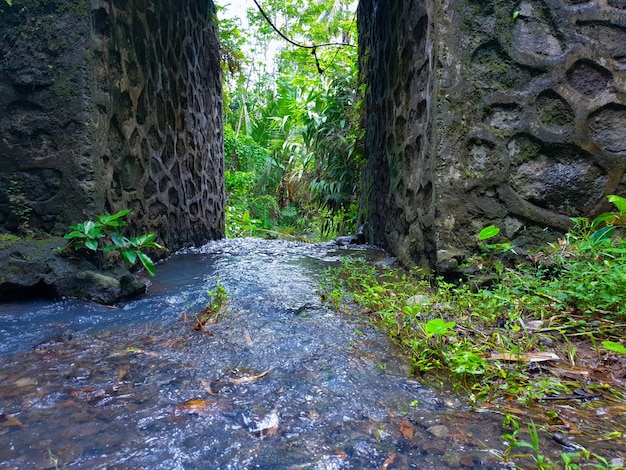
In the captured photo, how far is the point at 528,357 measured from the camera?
1439 millimetres

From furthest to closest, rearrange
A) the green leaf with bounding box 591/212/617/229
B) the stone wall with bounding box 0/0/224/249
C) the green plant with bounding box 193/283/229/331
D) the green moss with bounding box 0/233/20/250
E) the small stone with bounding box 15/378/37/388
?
the stone wall with bounding box 0/0/224/249
the green moss with bounding box 0/233/20/250
the green leaf with bounding box 591/212/617/229
the green plant with bounding box 193/283/229/331
the small stone with bounding box 15/378/37/388

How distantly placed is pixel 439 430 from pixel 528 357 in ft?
1.79

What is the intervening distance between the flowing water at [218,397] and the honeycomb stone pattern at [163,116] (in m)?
1.36

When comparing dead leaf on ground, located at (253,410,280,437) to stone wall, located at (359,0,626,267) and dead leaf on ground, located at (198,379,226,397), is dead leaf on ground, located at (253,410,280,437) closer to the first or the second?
dead leaf on ground, located at (198,379,226,397)

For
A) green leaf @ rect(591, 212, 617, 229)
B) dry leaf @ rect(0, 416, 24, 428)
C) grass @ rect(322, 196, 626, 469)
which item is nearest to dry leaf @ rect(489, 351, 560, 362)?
grass @ rect(322, 196, 626, 469)

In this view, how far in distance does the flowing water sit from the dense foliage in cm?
430

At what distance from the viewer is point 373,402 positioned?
4.12 feet

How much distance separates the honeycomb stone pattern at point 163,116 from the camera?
2.93 meters

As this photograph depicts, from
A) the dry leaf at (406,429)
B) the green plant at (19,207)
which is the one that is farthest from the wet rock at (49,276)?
the dry leaf at (406,429)

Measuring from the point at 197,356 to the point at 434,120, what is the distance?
1857mm

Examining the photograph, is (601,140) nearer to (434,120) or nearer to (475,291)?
(434,120)

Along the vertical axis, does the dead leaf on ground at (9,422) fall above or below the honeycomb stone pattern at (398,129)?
below

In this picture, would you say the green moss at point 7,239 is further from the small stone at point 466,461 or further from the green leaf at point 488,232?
the green leaf at point 488,232

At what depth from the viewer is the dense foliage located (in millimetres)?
6734
